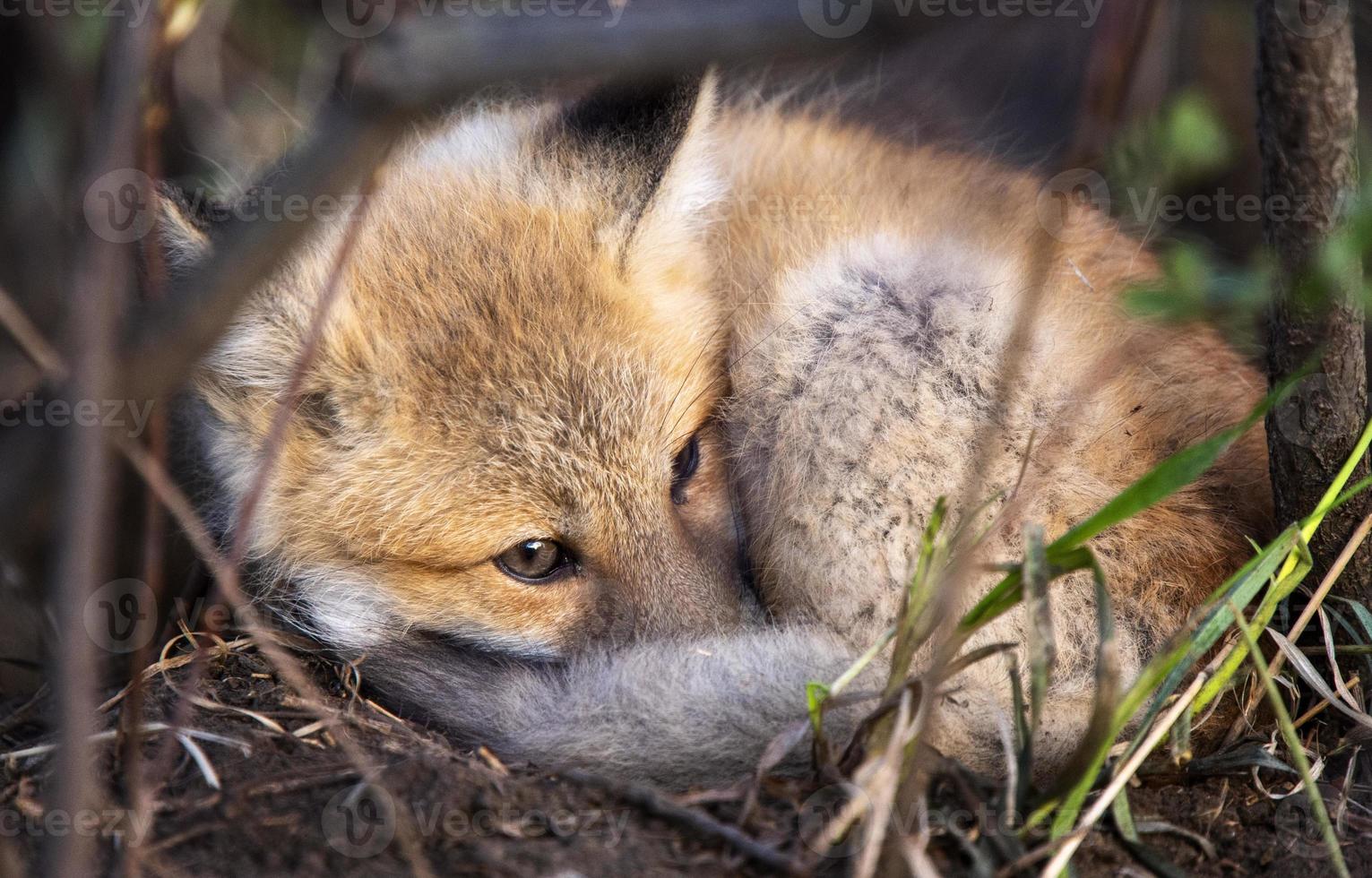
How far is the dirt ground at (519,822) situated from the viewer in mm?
1412

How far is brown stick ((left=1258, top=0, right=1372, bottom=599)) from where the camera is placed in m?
1.62

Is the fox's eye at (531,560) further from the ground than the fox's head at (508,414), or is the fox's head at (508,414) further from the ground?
the fox's head at (508,414)

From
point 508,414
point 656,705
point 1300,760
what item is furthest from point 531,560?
point 1300,760

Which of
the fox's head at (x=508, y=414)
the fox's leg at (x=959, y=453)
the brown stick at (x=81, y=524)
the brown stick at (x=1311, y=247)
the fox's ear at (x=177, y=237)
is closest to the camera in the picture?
the brown stick at (x=81, y=524)

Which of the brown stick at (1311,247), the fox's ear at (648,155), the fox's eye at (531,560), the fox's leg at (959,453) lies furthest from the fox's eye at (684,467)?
the brown stick at (1311,247)

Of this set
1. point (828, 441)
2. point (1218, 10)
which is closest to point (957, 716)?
point (828, 441)

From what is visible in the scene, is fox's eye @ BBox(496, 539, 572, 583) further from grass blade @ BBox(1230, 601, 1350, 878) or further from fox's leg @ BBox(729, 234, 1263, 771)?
grass blade @ BBox(1230, 601, 1350, 878)

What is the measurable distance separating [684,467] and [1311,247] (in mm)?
1293

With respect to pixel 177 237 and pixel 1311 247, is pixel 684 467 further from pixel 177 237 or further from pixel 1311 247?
pixel 1311 247

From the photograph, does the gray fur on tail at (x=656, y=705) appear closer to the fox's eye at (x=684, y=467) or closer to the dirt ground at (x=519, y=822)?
the dirt ground at (x=519, y=822)

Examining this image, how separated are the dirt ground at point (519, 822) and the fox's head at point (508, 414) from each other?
50 cm

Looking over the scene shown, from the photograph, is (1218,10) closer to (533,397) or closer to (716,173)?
(716,173)

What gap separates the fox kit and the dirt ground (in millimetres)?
183

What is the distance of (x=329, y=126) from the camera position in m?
1.22
